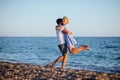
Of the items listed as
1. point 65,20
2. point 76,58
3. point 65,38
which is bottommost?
point 76,58

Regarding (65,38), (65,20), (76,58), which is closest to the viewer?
(65,20)

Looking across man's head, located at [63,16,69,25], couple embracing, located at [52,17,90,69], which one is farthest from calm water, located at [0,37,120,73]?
man's head, located at [63,16,69,25]

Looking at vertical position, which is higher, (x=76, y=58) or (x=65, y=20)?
(x=65, y=20)

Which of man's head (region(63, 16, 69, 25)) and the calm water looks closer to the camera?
man's head (region(63, 16, 69, 25))

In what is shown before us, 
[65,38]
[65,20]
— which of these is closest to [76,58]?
[65,38]

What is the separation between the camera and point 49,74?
8703mm

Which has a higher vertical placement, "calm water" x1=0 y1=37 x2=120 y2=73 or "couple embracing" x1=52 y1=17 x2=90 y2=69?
"couple embracing" x1=52 y1=17 x2=90 y2=69

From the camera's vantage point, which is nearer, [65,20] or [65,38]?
[65,20]

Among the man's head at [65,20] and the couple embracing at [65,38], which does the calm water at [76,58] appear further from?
the man's head at [65,20]

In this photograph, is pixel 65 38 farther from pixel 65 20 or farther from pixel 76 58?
pixel 76 58

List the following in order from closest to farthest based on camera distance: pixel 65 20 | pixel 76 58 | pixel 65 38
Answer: pixel 65 20 < pixel 65 38 < pixel 76 58

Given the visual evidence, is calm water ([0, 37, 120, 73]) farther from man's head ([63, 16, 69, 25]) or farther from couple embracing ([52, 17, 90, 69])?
man's head ([63, 16, 69, 25])

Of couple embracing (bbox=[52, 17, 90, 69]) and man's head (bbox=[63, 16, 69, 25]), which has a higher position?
man's head (bbox=[63, 16, 69, 25])

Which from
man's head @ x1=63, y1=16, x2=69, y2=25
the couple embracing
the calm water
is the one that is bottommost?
the calm water
